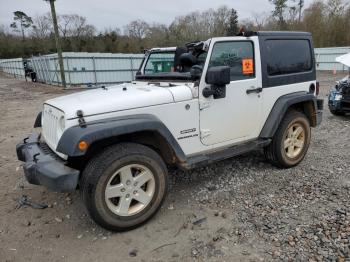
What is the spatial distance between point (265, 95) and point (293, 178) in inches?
49.8

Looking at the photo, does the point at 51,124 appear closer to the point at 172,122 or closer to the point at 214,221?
the point at 172,122

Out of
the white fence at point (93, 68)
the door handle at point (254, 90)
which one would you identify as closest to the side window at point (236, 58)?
the door handle at point (254, 90)

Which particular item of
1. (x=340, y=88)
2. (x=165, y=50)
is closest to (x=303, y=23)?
(x=340, y=88)

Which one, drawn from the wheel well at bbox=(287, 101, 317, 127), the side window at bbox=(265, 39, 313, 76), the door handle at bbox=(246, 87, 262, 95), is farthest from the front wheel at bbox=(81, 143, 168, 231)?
the wheel well at bbox=(287, 101, 317, 127)

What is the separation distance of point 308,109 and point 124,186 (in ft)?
11.0

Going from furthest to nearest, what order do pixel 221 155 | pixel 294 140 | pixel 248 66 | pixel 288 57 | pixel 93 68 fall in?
pixel 93 68 → pixel 294 140 → pixel 288 57 → pixel 248 66 → pixel 221 155

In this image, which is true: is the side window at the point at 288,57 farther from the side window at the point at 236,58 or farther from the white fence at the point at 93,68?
the white fence at the point at 93,68

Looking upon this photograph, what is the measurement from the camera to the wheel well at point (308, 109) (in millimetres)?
4900

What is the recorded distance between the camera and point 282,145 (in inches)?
180

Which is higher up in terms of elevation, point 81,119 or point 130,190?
point 81,119

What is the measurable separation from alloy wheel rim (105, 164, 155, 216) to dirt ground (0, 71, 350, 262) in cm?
27

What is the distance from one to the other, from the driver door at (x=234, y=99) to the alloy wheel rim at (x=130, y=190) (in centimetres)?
91

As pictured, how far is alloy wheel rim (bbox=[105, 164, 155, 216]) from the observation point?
10.2 ft

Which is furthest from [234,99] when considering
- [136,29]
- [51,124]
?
[136,29]
